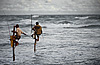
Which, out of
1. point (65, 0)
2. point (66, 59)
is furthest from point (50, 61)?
point (65, 0)

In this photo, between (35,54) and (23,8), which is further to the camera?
(23,8)

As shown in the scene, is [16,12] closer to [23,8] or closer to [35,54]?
[23,8]

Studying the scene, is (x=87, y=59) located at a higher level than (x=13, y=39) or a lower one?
lower

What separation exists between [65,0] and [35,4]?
28.7 meters

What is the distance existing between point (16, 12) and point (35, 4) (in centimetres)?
1984

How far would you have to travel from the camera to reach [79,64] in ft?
38.7

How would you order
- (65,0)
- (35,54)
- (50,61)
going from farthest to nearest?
1. (65,0)
2. (35,54)
3. (50,61)

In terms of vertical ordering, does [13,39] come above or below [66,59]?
above

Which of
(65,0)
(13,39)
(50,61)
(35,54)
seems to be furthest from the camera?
(65,0)

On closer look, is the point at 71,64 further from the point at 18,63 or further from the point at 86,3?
the point at 86,3

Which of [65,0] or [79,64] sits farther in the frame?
[65,0]

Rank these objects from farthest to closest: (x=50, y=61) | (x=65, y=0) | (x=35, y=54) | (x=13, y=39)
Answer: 1. (x=65, y=0)
2. (x=35, y=54)
3. (x=50, y=61)
4. (x=13, y=39)

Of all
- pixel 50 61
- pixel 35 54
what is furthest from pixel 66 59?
pixel 35 54

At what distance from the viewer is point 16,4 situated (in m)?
Result: 193
